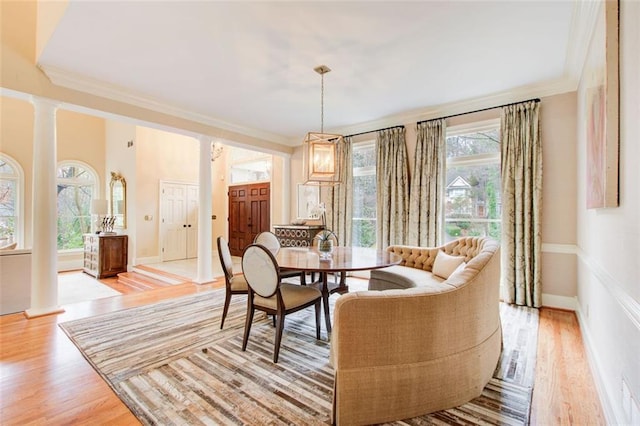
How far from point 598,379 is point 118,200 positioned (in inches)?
337

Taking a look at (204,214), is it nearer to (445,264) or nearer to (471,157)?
(445,264)

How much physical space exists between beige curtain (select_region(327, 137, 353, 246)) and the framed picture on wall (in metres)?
0.53

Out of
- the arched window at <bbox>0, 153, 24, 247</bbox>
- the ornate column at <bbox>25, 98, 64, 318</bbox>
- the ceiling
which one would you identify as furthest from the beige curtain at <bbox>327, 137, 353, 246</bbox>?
the arched window at <bbox>0, 153, 24, 247</bbox>

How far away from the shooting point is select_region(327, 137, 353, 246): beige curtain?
17.5 feet

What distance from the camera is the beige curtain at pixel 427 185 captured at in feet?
14.2

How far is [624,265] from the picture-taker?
1534 mm

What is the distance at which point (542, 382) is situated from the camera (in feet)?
6.87

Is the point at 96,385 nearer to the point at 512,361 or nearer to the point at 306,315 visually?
the point at 306,315

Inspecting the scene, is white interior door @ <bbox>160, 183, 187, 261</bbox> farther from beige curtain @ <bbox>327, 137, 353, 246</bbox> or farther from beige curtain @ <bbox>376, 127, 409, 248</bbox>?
beige curtain @ <bbox>376, 127, 409, 248</bbox>

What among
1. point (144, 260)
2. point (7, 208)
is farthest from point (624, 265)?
point (7, 208)


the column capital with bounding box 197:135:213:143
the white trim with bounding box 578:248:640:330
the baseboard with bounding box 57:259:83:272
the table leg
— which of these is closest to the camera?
the white trim with bounding box 578:248:640:330

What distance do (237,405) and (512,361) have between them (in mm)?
2154

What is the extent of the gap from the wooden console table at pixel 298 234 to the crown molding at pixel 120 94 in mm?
2025

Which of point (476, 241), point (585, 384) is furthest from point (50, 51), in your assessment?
point (585, 384)
